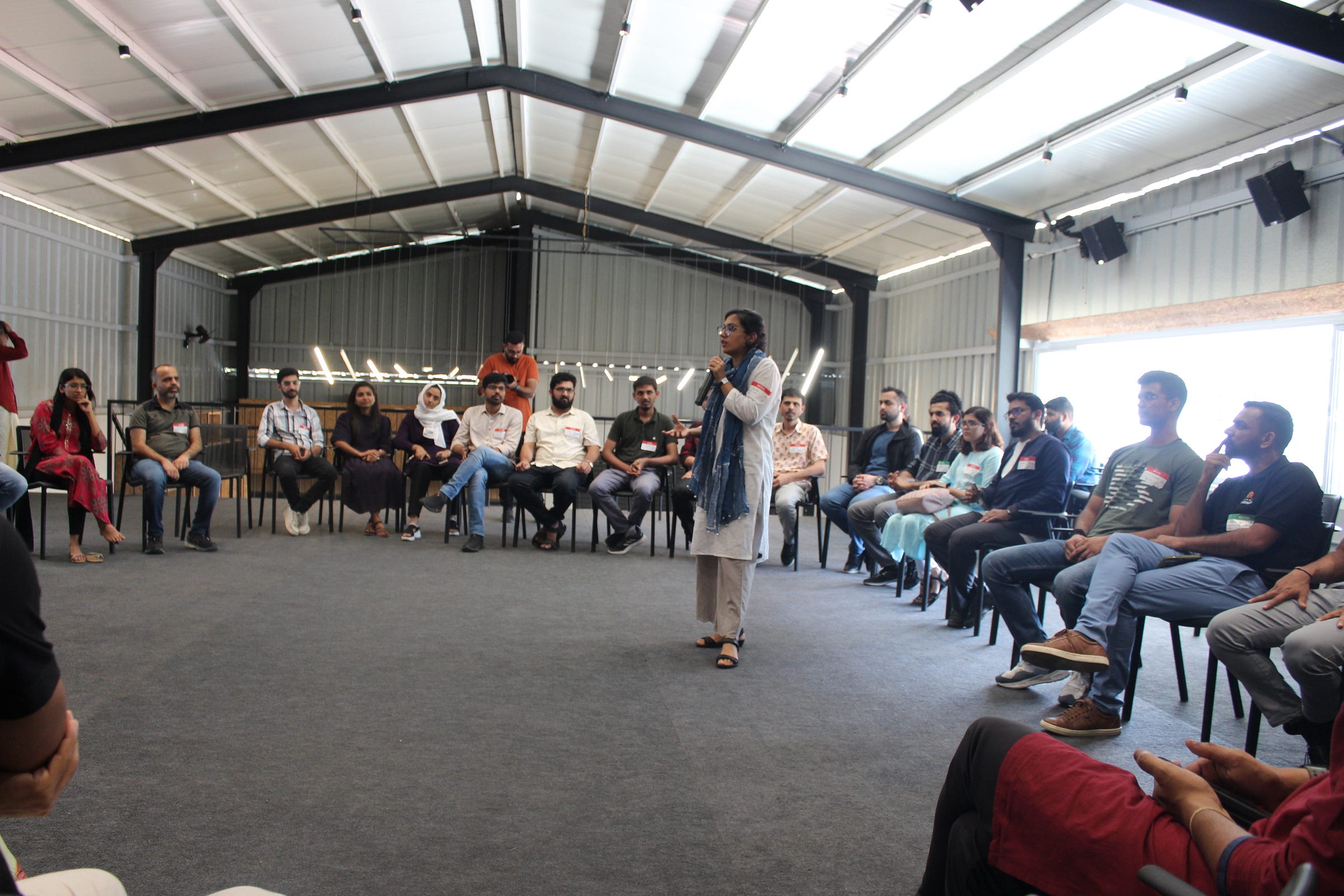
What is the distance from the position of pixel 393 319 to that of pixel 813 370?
6259 millimetres

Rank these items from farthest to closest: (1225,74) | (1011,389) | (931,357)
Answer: (931,357) → (1011,389) → (1225,74)

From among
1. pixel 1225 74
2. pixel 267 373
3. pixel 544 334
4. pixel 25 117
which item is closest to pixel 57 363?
pixel 25 117

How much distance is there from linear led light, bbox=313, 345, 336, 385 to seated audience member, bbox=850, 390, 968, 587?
380 inches

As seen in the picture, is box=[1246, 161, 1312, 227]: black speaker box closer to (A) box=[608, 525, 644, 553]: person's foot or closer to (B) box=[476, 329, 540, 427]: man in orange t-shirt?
(A) box=[608, 525, 644, 553]: person's foot

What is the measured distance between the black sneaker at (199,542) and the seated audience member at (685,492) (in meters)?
2.90

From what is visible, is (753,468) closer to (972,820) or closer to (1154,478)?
(1154,478)

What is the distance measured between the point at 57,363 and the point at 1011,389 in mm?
9452

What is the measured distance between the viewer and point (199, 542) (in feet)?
17.6

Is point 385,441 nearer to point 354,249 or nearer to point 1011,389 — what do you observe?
point 1011,389

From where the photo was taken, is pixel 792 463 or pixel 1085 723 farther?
pixel 792 463

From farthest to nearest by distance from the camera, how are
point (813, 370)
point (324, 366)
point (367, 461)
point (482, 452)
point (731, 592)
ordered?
point (324, 366) < point (813, 370) < point (367, 461) < point (482, 452) < point (731, 592)

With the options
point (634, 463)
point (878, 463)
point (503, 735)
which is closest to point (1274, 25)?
point (878, 463)

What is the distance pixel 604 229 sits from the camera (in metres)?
13.0

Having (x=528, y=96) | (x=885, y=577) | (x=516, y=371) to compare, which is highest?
(x=528, y=96)
